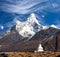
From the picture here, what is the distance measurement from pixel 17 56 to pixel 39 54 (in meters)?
1.44

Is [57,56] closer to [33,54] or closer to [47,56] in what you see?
[47,56]

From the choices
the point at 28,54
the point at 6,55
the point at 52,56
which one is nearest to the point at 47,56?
the point at 52,56

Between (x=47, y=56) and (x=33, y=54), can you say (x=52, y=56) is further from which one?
(x=33, y=54)

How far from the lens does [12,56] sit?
50.8 feet

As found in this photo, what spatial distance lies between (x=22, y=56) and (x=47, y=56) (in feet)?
4.95

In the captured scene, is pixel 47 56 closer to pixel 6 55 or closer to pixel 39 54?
pixel 39 54

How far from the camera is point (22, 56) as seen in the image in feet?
50.8

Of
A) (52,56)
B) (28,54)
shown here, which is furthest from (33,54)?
(52,56)

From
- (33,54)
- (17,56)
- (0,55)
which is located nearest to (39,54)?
(33,54)

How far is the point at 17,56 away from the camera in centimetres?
1552

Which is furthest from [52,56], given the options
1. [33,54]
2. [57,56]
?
[33,54]

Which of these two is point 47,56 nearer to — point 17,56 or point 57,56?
point 57,56

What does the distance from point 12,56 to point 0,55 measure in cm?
108

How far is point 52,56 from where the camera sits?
50.3 ft
